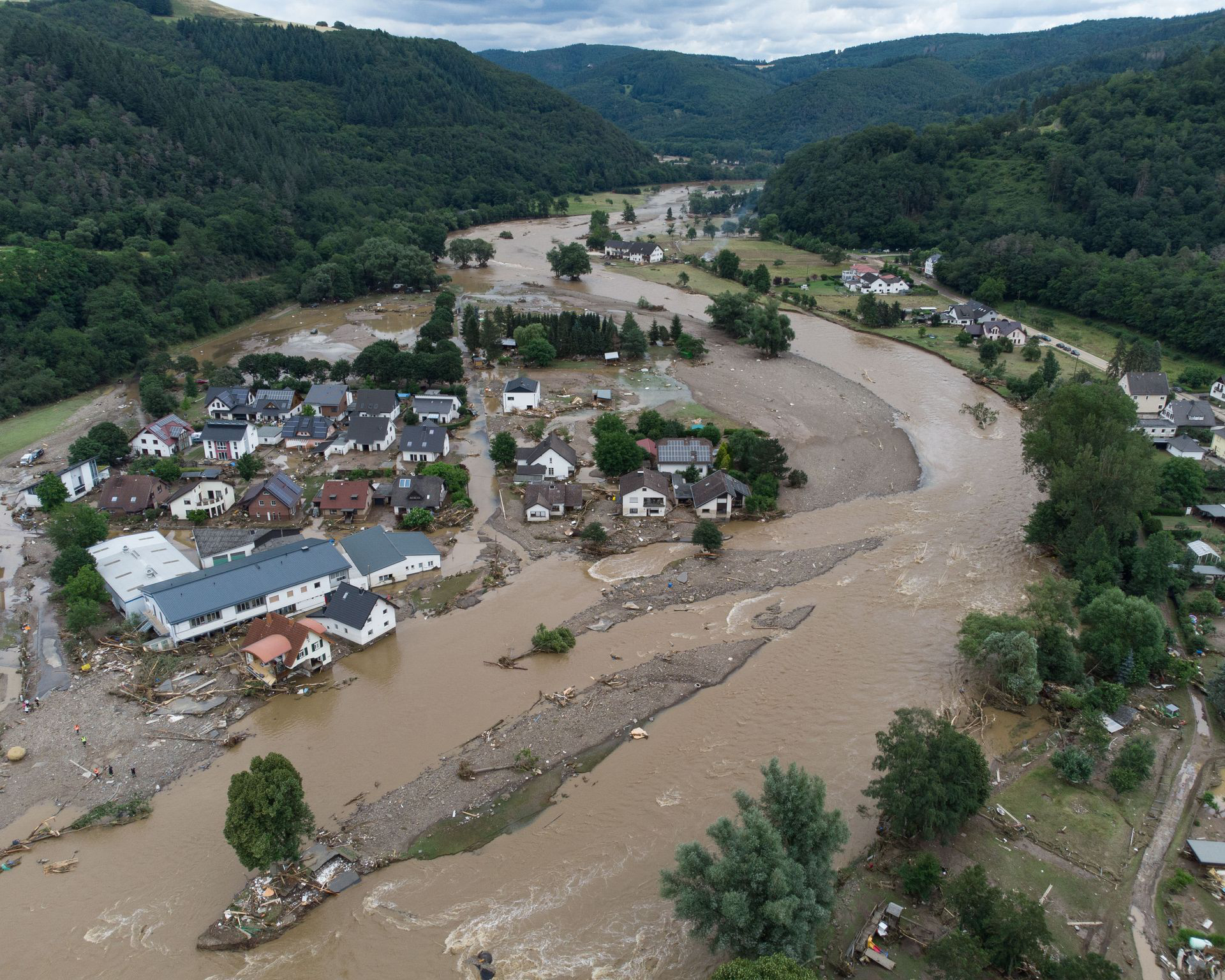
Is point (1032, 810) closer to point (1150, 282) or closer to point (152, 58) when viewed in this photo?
point (1150, 282)

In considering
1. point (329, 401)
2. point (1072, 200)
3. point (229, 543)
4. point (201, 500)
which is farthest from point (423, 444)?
point (1072, 200)

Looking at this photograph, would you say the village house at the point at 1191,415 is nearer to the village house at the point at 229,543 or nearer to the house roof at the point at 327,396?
the village house at the point at 229,543

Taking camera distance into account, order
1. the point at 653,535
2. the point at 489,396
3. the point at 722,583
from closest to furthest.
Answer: the point at 722,583 → the point at 653,535 → the point at 489,396

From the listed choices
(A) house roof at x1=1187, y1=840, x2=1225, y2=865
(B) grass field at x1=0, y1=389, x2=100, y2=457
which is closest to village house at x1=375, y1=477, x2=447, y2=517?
A: (B) grass field at x1=0, y1=389, x2=100, y2=457

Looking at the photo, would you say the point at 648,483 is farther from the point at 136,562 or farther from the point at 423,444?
the point at 136,562

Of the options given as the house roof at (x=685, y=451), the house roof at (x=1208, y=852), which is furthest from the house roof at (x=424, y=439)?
the house roof at (x=1208, y=852)

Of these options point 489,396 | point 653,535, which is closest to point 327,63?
point 489,396
